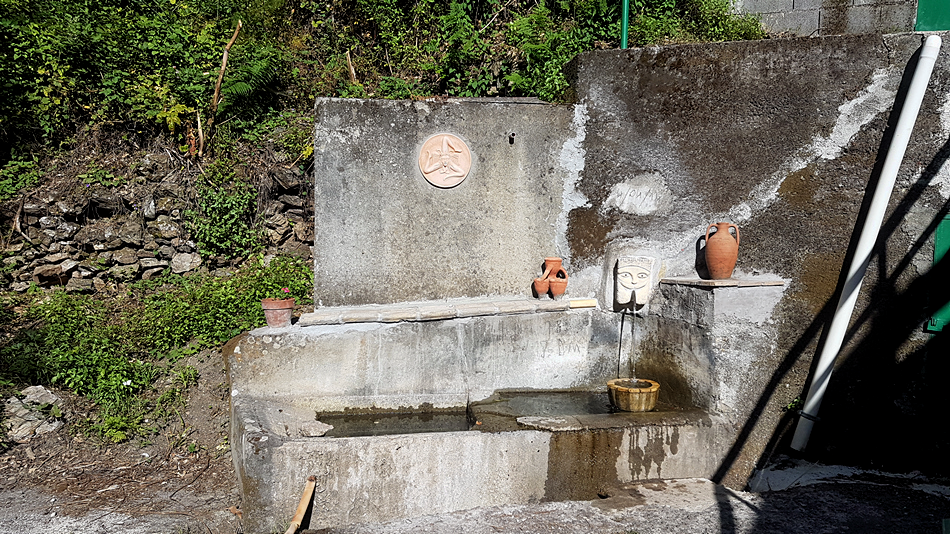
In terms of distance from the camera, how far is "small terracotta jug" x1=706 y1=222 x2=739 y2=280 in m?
4.75

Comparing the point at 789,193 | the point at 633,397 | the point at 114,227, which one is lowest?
the point at 633,397

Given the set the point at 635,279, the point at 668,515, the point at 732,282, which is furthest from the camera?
the point at 635,279

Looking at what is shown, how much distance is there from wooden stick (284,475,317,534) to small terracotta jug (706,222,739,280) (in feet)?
11.5

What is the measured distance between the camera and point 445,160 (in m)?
5.30

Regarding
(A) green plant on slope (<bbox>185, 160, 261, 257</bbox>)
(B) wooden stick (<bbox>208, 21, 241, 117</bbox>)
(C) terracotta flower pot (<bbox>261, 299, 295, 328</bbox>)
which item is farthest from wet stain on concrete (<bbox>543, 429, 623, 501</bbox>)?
(B) wooden stick (<bbox>208, 21, 241, 117</bbox>)

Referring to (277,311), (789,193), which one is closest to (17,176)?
(277,311)

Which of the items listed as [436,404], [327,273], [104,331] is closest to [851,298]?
[436,404]

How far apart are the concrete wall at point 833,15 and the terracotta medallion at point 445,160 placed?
4.01 m

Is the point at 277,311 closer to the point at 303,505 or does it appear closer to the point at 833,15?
the point at 303,505

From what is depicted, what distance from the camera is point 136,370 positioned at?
5188 mm

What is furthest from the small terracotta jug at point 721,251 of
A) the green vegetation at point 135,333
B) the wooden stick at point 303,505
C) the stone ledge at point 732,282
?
the green vegetation at point 135,333

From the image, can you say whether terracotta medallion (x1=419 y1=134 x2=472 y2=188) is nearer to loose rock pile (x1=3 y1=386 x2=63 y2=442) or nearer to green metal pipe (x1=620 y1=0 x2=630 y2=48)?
green metal pipe (x1=620 y1=0 x2=630 y2=48)

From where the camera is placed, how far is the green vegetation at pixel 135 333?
4.93 meters

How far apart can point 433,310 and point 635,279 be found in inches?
72.1
